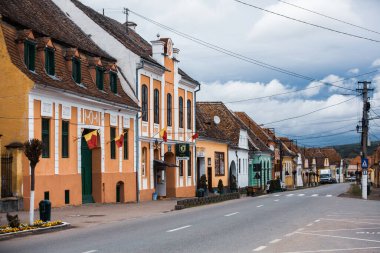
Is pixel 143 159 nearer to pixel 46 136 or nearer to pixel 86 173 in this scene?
pixel 86 173

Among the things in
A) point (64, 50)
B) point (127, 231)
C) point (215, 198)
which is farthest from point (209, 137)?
point (127, 231)

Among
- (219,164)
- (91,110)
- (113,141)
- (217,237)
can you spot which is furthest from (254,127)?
(217,237)

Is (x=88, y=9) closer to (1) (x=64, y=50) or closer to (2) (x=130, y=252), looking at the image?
(1) (x=64, y=50)

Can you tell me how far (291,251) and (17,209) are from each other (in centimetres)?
1556

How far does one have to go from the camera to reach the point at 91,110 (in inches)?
1299

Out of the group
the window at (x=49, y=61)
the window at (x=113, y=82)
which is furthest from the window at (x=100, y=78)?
the window at (x=49, y=61)

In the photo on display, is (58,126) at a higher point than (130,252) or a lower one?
higher

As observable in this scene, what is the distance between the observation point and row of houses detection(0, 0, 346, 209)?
27203mm

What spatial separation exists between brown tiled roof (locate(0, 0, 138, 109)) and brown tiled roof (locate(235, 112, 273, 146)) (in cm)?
5479

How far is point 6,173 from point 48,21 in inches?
391

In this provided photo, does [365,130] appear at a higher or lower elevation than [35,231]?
higher

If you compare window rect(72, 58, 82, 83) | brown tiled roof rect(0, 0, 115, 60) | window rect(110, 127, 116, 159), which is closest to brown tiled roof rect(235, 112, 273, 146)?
brown tiled roof rect(0, 0, 115, 60)

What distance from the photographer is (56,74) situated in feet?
99.0

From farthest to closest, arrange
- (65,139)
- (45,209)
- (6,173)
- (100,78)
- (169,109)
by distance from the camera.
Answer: (169,109), (100,78), (65,139), (6,173), (45,209)
